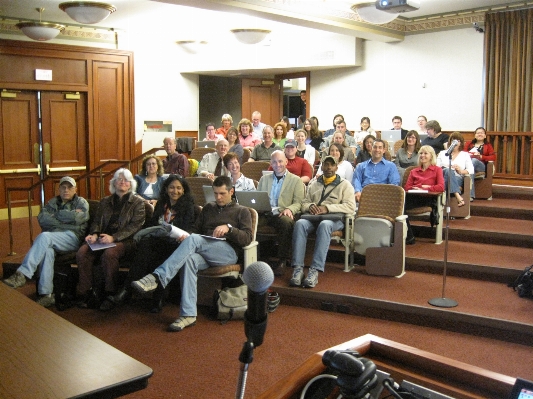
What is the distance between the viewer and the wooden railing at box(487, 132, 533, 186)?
802cm

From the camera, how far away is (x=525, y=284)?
14.3 ft

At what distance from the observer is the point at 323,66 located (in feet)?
32.7

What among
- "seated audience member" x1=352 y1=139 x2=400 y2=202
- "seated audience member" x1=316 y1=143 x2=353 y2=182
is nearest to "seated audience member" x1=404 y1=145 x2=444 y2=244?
"seated audience member" x1=352 y1=139 x2=400 y2=202

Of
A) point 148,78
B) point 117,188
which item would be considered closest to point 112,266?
point 117,188

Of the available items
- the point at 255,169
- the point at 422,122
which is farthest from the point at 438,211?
the point at 422,122

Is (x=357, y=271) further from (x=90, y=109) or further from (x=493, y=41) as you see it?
(x=90, y=109)

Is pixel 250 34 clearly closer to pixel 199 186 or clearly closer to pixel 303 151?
pixel 303 151

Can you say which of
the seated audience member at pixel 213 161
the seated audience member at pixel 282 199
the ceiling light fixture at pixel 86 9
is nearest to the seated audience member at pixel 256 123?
the seated audience member at pixel 213 161

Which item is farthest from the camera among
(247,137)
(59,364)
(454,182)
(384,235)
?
(247,137)

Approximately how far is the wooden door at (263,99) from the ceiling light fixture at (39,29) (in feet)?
13.2

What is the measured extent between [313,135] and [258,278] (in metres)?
7.18

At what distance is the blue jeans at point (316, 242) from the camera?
478cm

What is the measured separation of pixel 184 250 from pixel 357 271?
1.69 m

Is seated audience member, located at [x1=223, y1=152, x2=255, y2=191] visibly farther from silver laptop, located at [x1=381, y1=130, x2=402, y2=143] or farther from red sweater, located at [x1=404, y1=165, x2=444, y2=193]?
silver laptop, located at [x1=381, y1=130, x2=402, y2=143]
